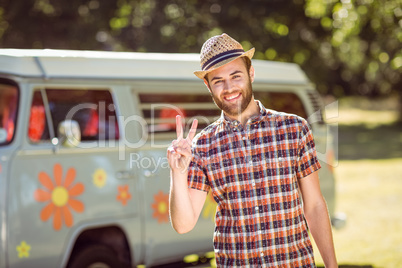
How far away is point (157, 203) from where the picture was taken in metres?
5.27

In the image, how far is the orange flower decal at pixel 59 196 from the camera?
14.9 ft

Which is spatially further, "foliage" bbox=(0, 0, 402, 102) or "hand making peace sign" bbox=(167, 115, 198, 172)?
"foliage" bbox=(0, 0, 402, 102)

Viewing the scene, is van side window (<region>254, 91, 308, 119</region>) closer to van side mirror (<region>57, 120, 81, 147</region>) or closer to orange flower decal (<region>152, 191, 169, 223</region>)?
orange flower decal (<region>152, 191, 169, 223</region>)

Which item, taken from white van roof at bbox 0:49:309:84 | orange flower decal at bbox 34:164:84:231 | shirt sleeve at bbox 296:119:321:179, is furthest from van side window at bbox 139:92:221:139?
shirt sleeve at bbox 296:119:321:179

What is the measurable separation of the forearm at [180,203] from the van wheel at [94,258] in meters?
2.46

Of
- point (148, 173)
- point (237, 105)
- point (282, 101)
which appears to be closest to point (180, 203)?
point (237, 105)

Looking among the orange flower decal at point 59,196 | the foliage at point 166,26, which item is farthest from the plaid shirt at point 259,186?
the foliage at point 166,26

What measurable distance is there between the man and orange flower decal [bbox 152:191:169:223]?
258cm

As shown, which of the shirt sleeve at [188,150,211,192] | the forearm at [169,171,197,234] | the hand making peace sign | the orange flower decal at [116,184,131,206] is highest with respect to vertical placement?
the hand making peace sign

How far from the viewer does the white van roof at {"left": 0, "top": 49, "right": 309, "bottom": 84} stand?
178 inches

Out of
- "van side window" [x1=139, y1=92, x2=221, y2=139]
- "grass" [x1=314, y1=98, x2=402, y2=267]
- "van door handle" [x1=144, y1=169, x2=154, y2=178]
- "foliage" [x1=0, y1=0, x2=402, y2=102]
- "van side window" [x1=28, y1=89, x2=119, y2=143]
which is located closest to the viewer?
"van side window" [x1=28, y1=89, x2=119, y2=143]

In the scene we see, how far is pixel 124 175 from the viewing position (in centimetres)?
506

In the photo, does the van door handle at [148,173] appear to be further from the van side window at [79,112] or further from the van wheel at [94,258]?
the van wheel at [94,258]

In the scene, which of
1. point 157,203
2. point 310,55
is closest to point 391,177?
point 310,55
